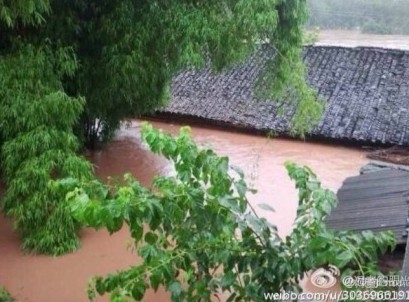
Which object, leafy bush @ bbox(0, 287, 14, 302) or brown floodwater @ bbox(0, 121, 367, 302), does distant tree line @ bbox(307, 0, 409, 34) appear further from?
leafy bush @ bbox(0, 287, 14, 302)

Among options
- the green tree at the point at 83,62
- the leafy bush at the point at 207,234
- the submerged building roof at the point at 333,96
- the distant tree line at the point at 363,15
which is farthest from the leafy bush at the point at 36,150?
the submerged building roof at the point at 333,96

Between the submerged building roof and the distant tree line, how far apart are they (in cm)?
178

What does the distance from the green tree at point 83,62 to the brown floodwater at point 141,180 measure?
226 millimetres

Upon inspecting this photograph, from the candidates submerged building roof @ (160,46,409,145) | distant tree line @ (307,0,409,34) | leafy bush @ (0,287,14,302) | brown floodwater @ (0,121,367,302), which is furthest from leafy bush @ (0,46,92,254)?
submerged building roof @ (160,46,409,145)

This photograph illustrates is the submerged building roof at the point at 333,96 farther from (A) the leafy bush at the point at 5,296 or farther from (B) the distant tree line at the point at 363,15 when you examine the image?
(A) the leafy bush at the point at 5,296

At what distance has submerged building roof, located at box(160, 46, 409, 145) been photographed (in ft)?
25.3

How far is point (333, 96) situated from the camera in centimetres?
826

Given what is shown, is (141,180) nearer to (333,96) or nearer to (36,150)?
(36,150)

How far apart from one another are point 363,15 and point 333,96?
3.78 meters

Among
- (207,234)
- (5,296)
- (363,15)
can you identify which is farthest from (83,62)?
(207,234)

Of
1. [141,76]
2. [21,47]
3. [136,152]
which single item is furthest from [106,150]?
[21,47]

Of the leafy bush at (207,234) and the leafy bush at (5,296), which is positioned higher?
the leafy bush at (207,234)

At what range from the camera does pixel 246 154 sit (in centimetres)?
746

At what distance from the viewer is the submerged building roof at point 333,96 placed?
25.3ft
